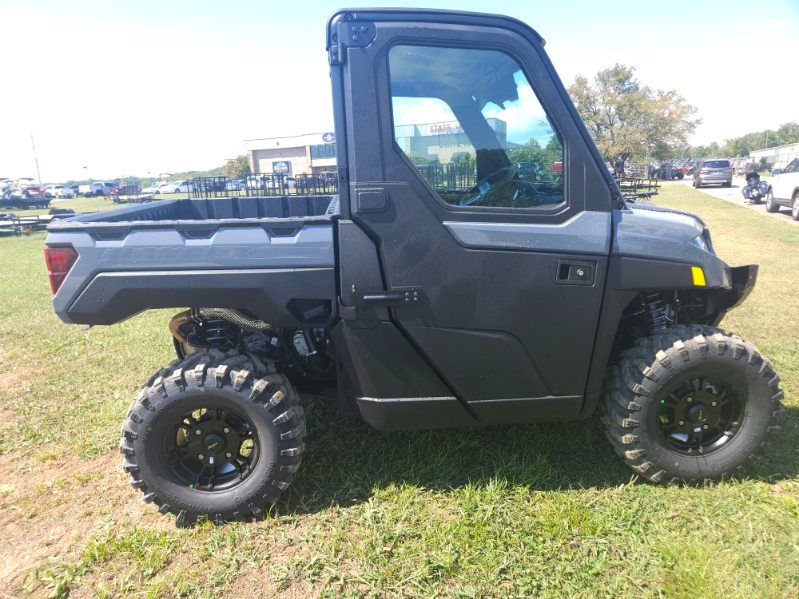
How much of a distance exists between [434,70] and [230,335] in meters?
1.97

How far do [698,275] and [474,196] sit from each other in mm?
1262

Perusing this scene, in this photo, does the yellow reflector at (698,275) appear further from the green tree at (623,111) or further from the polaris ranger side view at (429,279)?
the green tree at (623,111)

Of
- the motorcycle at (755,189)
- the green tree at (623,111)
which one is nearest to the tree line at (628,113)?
the green tree at (623,111)

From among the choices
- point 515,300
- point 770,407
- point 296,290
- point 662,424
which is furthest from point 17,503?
point 770,407

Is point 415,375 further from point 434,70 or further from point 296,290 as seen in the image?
point 434,70

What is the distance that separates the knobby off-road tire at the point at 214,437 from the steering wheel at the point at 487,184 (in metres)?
1.39

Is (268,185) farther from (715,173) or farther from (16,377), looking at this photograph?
(715,173)

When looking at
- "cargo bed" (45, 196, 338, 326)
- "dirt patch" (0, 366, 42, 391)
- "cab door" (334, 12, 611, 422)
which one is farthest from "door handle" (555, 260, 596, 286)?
"dirt patch" (0, 366, 42, 391)

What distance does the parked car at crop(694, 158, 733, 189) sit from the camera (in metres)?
31.2

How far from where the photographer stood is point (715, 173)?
31156 mm

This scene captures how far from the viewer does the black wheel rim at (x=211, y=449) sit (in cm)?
278

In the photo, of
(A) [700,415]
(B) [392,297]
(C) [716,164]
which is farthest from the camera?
(C) [716,164]

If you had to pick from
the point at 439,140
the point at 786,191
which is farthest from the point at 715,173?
the point at 439,140

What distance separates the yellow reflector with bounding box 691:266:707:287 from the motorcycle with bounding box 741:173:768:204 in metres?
22.2
